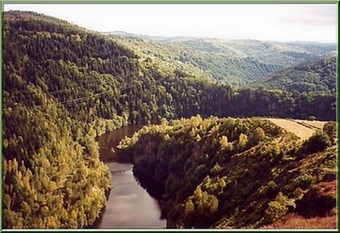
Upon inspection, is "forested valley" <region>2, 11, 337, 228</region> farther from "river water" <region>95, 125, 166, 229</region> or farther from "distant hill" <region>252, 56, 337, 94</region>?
"distant hill" <region>252, 56, 337, 94</region>

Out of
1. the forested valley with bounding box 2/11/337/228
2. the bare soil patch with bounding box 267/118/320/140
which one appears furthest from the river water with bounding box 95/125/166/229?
the bare soil patch with bounding box 267/118/320/140

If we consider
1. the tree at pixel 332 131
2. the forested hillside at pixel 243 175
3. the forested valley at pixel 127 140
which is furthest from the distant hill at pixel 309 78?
the tree at pixel 332 131

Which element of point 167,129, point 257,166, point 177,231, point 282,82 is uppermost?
point 177,231

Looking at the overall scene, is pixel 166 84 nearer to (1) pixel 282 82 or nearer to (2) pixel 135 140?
(2) pixel 135 140

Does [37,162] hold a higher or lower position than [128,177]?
higher

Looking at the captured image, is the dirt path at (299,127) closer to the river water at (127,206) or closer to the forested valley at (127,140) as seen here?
the forested valley at (127,140)

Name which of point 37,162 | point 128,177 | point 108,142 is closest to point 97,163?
point 128,177
